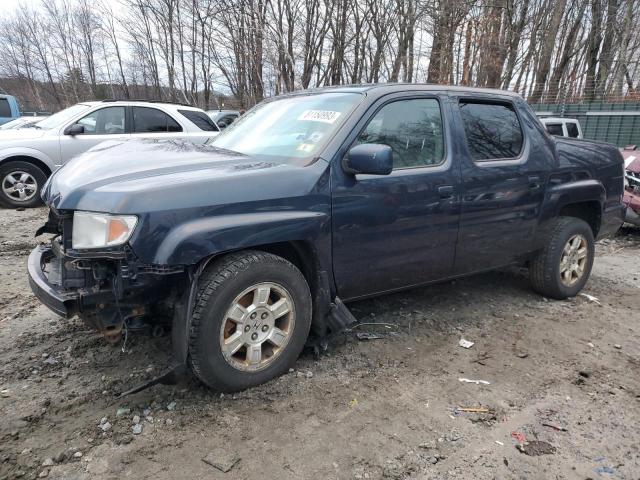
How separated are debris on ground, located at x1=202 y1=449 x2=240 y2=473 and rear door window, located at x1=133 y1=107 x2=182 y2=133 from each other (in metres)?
7.00

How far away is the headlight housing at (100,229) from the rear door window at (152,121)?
6214 millimetres

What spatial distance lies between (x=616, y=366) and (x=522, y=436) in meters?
1.34

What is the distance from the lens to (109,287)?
2.53 m

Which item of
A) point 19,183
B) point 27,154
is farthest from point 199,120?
point 19,183

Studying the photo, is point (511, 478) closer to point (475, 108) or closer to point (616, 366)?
point (616, 366)

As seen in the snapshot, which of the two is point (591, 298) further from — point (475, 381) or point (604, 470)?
point (604, 470)

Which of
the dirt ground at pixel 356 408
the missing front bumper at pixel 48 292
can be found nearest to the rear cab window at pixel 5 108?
the dirt ground at pixel 356 408

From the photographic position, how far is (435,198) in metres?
3.43

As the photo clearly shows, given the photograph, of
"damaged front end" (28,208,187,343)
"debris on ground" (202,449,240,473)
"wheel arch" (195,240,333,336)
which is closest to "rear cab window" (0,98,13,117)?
"damaged front end" (28,208,187,343)

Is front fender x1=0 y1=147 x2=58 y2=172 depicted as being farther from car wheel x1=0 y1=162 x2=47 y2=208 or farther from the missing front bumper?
the missing front bumper

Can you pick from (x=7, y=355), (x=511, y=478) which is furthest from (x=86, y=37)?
(x=511, y=478)

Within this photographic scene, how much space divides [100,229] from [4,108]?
44.9 ft

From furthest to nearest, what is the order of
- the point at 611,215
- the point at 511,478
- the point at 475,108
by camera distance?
the point at 611,215 → the point at 475,108 → the point at 511,478

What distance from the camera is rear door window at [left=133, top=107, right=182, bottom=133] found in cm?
825
